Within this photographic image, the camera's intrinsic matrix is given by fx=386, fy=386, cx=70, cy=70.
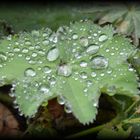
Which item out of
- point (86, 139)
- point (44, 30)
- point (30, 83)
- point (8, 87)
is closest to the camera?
point (30, 83)

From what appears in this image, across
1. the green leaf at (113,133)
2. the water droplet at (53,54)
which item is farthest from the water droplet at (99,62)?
the green leaf at (113,133)

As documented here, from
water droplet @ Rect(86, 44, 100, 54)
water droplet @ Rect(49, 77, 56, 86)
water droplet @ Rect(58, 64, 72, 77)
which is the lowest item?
water droplet @ Rect(49, 77, 56, 86)

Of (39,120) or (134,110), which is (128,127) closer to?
(134,110)

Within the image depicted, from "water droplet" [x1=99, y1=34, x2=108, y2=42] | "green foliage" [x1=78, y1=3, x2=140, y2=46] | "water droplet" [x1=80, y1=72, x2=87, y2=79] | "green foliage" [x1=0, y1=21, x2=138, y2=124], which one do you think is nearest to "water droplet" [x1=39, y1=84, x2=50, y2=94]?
"green foliage" [x1=0, y1=21, x2=138, y2=124]

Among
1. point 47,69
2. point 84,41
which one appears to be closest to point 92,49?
point 84,41

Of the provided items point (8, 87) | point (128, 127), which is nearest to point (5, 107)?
point (8, 87)

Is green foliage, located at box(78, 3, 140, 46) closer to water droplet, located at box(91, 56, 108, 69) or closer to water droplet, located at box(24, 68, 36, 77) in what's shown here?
water droplet, located at box(91, 56, 108, 69)
